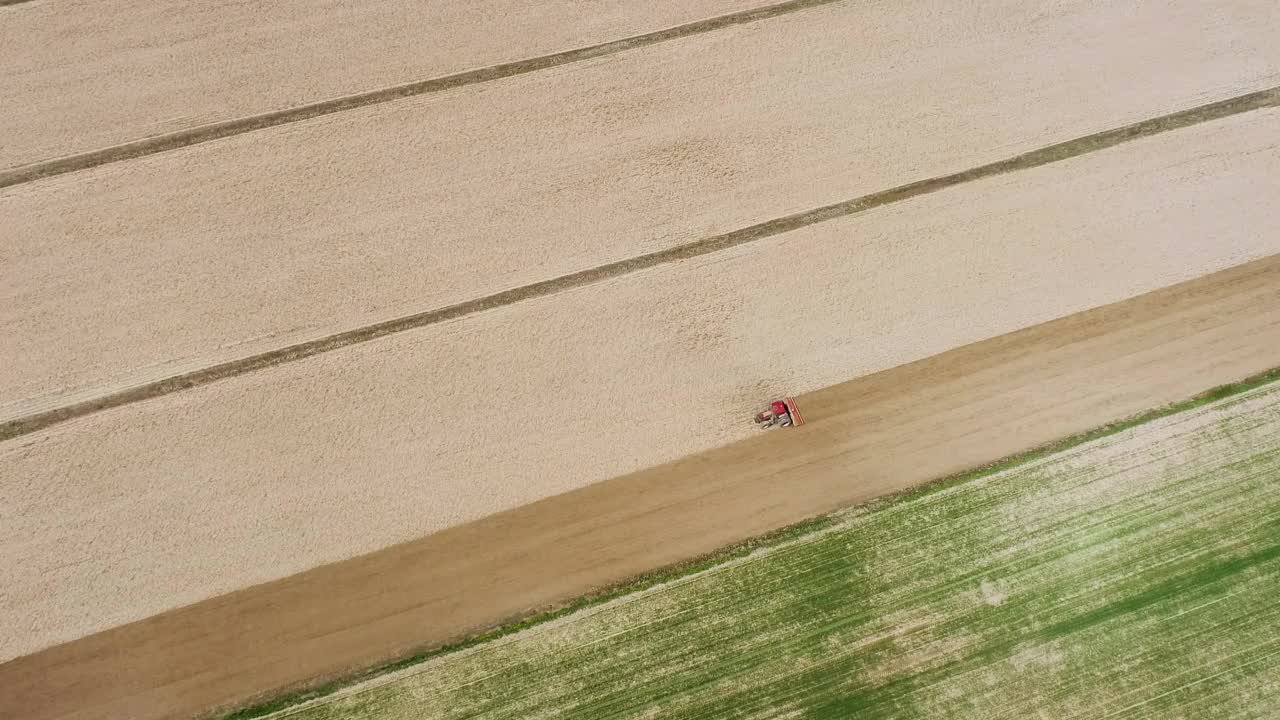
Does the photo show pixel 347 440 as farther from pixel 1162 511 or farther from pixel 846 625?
pixel 1162 511

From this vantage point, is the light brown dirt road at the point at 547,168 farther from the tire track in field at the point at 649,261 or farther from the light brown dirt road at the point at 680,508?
the light brown dirt road at the point at 680,508

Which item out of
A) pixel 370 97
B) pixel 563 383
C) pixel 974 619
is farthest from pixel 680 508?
pixel 370 97

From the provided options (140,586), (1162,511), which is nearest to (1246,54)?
(1162,511)

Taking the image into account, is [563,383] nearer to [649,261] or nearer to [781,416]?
[649,261]

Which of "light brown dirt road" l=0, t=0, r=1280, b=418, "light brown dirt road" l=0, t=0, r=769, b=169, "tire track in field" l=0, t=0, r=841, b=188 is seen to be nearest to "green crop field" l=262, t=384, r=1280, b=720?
"light brown dirt road" l=0, t=0, r=1280, b=418

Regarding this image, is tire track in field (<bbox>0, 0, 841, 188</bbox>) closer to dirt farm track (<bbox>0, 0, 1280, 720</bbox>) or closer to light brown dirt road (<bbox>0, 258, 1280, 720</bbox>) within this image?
dirt farm track (<bbox>0, 0, 1280, 720</bbox>)

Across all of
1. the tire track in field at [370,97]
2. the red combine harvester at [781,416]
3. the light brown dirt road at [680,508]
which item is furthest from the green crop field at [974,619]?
the tire track in field at [370,97]
